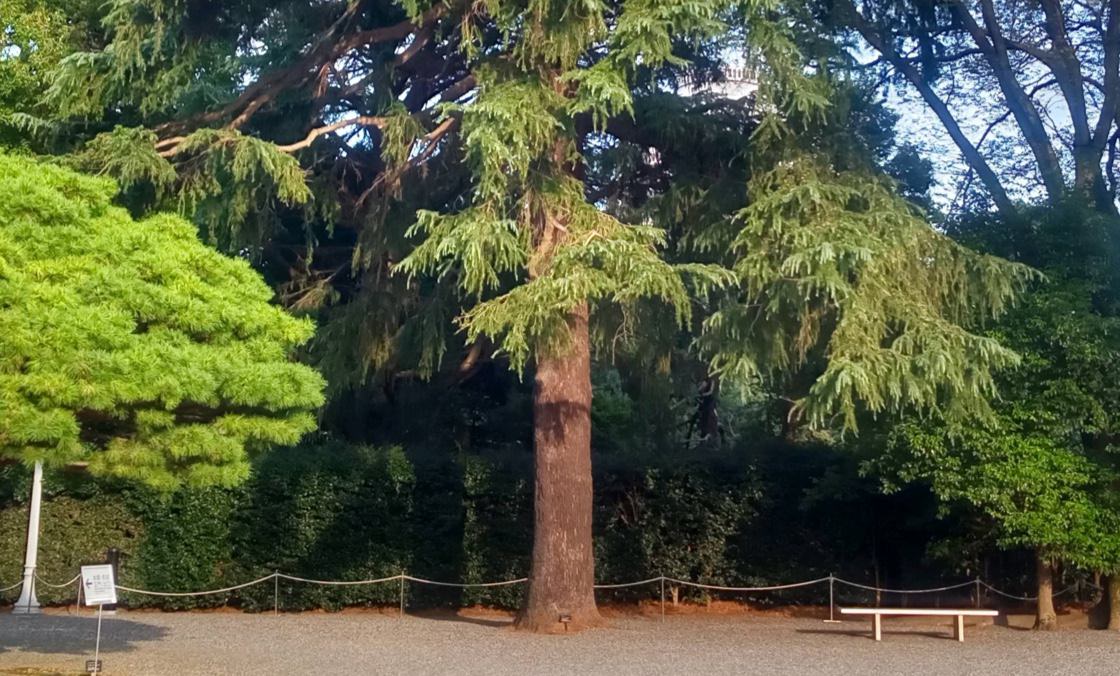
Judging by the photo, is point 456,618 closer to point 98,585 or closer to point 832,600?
point 832,600

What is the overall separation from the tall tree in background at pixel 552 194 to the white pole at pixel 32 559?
17.5 ft

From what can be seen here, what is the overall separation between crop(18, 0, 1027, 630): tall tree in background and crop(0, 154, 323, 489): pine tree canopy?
179 inches

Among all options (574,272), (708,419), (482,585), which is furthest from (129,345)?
(708,419)

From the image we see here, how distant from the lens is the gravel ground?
13242mm

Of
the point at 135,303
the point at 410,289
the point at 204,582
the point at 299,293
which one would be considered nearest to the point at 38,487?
the point at 204,582

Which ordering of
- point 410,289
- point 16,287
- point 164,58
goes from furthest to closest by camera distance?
point 410,289 < point 164,58 < point 16,287

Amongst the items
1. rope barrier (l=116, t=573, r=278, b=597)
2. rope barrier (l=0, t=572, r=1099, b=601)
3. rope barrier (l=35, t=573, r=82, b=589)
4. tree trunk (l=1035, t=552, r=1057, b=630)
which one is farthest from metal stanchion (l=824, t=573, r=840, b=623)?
rope barrier (l=35, t=573, r=82, b=589)

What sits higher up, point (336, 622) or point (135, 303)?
point (135, 303)

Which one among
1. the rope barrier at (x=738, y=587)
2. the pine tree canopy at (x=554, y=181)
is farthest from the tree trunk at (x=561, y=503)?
the rope barrier at (x=738, y=587)

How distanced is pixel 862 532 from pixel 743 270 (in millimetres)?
8067

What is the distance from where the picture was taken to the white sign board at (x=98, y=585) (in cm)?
1245

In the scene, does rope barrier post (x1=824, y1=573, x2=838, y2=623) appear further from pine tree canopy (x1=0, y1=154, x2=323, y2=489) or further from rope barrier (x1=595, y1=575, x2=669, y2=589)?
pine tree canopy (x1=0, y1=154, x2=323, y2=489)

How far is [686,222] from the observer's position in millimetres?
16922

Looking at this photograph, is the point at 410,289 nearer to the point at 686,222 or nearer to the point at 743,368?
the point at 686,222
